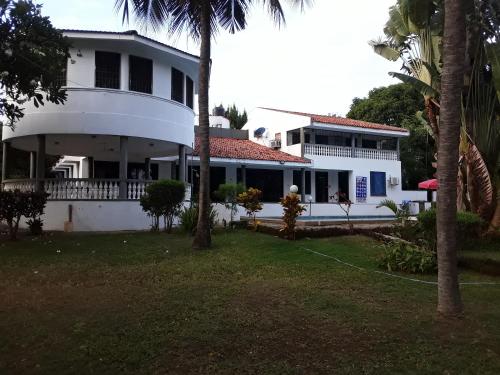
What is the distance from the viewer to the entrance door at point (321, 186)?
1164 inches

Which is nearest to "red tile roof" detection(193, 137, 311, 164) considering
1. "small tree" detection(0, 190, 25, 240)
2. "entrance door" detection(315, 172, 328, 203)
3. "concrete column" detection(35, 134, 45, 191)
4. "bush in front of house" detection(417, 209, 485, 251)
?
"entrance door" detection(315, 172, 328, 203)

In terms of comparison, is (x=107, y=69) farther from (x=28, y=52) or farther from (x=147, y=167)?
(x=147, y=167)

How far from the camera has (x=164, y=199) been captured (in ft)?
48.2

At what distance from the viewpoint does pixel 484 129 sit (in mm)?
12969

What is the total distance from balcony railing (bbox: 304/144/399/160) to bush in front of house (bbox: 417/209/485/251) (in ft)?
52.4

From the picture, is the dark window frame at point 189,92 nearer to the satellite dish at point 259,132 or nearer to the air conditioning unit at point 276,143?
the air conditioning unit at point 276,143

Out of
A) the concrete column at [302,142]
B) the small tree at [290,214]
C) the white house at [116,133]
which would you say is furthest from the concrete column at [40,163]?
the concrete column at [302,142]

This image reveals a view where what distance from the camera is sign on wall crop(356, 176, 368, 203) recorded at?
29.5 meters

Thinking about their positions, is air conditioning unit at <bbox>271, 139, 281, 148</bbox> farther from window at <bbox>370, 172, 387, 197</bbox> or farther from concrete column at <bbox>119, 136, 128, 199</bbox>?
concrete column at <bbox>119, 136, 128, 199</bbox>

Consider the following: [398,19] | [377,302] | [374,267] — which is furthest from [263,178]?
[377,302]

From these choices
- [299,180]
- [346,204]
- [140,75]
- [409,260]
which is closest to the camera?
[409,260]

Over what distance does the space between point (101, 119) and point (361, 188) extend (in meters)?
18.2

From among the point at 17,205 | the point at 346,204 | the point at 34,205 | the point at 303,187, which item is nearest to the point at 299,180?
the point at 303,187

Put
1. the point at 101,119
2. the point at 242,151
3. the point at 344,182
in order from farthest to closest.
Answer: the point at 344,182
the point at 242,151
the point at 101,119
